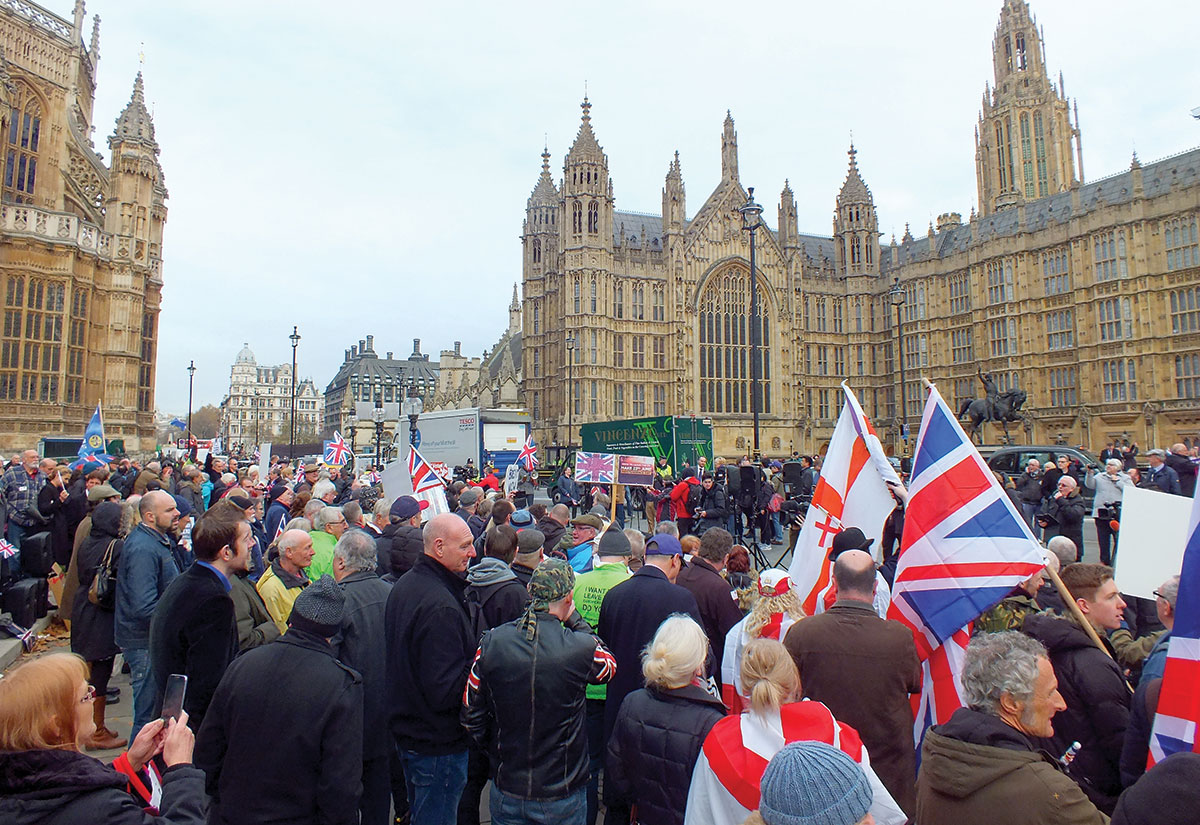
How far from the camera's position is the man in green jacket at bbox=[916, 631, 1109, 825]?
7.71 feet

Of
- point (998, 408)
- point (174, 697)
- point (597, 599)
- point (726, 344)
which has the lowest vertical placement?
point (597, 599)

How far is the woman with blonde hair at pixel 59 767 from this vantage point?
207 cm

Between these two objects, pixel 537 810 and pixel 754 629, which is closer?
pixel 537 810

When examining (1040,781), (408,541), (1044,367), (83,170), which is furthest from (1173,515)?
(1044,367)

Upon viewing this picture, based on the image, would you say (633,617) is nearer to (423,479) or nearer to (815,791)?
(815,791)

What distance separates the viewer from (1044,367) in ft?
138

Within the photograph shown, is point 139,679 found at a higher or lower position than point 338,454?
lower

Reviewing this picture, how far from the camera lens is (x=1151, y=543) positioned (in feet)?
16.5

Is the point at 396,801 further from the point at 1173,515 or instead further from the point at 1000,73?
the point at 1000,73

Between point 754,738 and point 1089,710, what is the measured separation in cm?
181

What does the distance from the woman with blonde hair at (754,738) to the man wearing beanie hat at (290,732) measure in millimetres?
1659

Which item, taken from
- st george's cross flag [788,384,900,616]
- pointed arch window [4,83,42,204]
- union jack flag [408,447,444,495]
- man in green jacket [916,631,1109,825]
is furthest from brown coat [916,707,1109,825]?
pointed arch window [4,83,42,204]

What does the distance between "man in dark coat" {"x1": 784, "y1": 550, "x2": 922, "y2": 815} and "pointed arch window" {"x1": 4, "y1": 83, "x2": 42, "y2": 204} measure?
32379 millimetres

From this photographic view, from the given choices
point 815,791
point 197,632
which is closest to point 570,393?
point 197,632
